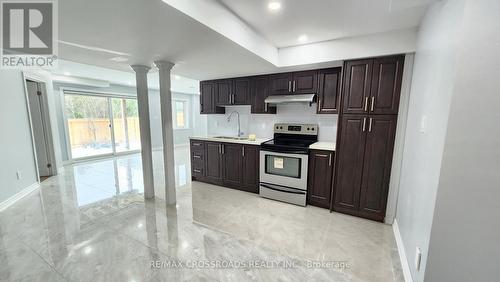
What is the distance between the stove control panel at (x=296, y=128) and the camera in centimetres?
333

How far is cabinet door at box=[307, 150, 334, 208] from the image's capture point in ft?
9.24

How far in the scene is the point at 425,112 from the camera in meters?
1.64

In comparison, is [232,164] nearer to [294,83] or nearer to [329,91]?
[294,83]

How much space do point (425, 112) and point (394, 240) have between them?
1.54 m

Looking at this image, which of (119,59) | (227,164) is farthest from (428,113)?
(119,59)

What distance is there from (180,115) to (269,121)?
566cm

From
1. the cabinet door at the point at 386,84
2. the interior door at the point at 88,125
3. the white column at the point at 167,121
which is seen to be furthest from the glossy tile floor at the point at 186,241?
the interior door at the point at 88,125

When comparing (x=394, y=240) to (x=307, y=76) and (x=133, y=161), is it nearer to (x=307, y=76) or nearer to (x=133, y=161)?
(x=307, y=76)

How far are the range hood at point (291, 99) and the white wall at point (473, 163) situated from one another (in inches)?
73.2

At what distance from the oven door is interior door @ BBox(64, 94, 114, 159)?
5623mm

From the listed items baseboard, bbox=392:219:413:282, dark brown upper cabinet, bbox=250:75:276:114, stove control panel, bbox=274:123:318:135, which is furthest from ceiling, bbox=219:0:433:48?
baseboard, bbox=392:219:413:282

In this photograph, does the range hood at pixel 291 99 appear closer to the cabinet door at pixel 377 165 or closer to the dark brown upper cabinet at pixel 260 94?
the dark brown upper cabinet at pixel 260 94

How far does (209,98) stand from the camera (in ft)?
13.8

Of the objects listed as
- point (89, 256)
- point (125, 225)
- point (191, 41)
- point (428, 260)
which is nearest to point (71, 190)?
point (125, 225)
